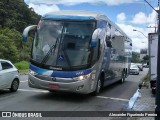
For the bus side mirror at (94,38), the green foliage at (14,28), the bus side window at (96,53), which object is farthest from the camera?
the green foliage at (14,28)

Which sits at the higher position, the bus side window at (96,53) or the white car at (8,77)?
the bus side window at (96,53)

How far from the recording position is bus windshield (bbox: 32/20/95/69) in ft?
42.9

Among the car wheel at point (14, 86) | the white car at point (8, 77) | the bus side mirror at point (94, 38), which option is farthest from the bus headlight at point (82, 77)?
the car wheel at point (14, 86)

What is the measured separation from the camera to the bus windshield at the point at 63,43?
42.9 ft

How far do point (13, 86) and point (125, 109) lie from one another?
581 centimetres

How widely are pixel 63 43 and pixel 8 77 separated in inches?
132

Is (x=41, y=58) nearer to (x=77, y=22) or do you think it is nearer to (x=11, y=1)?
(x=77, y=22)

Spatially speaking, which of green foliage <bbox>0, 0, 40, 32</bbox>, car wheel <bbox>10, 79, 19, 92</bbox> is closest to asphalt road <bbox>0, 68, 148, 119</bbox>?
car wheel <bbox>10, 79, 19, 92</bbox>

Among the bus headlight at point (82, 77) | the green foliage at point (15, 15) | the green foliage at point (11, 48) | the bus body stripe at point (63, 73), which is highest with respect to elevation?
the green foliage at point (15, 15)

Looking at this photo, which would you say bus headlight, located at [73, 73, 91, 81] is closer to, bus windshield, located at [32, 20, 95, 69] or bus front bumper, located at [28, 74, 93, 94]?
bus front bumper, located at [28, 74, 93, 94]

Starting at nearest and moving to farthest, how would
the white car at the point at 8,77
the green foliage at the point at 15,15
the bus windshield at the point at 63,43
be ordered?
1. the bus windshield at the point at 63,43
2. the white car at the point at 8,77
3. the green foliage at the point at 15,15

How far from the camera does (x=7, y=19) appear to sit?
78.8 m

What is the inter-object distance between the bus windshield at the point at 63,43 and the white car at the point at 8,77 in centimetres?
193

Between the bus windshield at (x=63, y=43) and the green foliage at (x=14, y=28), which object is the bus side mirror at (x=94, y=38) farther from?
the green foliage at (x=14, y=28)
